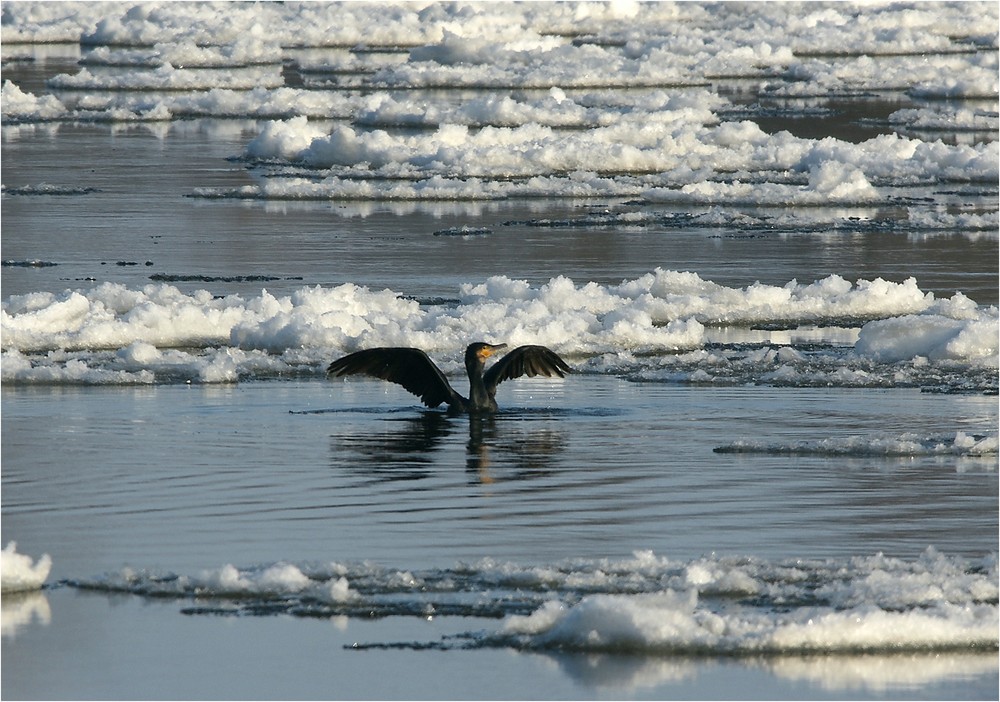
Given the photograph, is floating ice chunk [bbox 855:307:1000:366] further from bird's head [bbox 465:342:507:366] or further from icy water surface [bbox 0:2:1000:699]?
bird's head [bbox 465:342:507:366]

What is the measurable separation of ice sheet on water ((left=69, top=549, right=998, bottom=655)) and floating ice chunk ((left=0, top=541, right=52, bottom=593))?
0.55 ft

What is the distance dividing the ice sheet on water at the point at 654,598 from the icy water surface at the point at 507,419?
0.06 ft

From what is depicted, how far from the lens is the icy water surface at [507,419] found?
27.6 feet

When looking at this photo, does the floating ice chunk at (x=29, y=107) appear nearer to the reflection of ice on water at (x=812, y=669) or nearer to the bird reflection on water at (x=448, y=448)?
the bird reflection on water at (x=448, y=448)

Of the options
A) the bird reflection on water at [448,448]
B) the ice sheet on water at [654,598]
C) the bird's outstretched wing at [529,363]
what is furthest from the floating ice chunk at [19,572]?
the bird's outstretched wing at [529,363]

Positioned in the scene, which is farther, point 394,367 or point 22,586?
point 394,367

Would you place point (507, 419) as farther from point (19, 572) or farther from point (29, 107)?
point (29, 107)

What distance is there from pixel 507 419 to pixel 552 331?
3077 millimetres

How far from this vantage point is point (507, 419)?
47.1 ft

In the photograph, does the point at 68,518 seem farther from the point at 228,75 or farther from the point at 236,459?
the point at 228,75

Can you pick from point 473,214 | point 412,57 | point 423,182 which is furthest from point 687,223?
point 412,57

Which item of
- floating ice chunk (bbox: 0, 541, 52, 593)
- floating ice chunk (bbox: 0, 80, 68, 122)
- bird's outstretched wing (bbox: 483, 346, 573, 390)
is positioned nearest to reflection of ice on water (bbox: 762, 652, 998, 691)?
floating ice chunk (bbox: 0, 541, 52, 593)

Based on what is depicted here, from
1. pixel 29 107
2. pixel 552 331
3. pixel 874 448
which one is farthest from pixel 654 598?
pixel 29 107

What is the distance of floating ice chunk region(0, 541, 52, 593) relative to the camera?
9.21 metres
